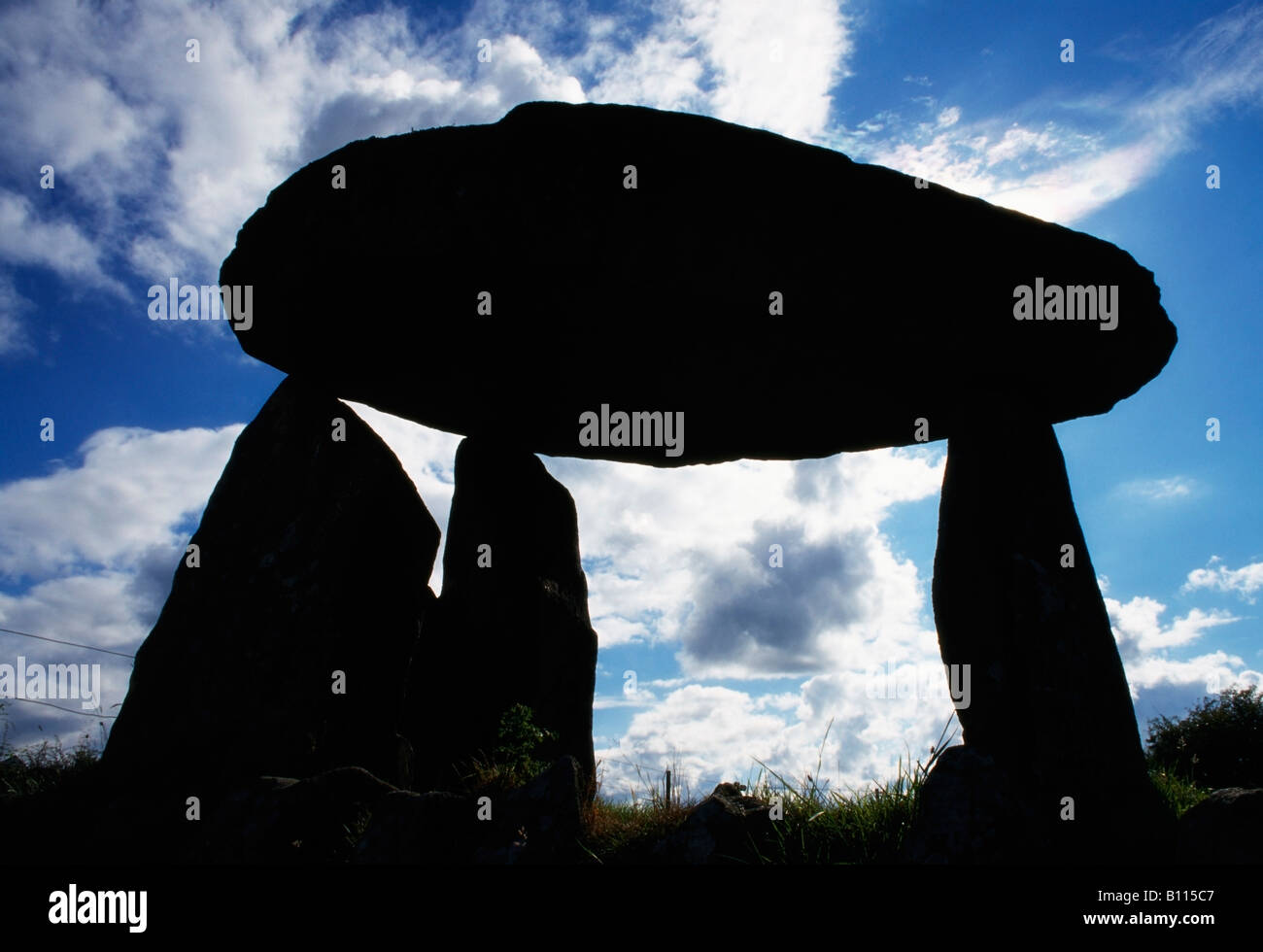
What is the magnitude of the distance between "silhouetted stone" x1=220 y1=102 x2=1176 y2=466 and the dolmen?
0.09 ft

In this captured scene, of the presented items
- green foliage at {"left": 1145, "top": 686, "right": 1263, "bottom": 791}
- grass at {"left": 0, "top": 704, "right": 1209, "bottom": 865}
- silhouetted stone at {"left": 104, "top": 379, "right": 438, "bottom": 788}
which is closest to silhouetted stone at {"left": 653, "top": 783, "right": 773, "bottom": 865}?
grass at {"left": 0, "top": 704, "right": 1209, "bottom": 865}

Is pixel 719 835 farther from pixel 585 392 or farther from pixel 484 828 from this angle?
pixel 585 392

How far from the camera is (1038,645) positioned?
815cm

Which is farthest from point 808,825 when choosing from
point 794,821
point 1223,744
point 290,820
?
point 1223,744

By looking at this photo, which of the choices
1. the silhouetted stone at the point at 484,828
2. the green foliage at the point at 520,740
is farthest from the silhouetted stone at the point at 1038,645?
the green foliage at the point at 520,740

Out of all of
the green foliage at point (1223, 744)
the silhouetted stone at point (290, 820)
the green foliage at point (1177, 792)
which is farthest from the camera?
the green foliage at point (1223, 744)

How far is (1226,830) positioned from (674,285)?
5646 millimetres

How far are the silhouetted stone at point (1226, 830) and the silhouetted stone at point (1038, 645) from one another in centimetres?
123

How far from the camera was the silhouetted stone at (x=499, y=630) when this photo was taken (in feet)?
31.6

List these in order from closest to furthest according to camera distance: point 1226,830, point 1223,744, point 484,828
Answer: point 1226,830 → point 484,828 → point 1223,744

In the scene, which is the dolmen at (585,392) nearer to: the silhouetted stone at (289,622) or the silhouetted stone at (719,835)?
the silhouetted stone at (289,622)

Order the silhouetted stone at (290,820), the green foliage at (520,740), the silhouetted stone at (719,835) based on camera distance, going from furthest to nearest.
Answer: the green foliage at (520,740) → the silhouetted stone at (290,820) → the silhouetted stone at (719,835)

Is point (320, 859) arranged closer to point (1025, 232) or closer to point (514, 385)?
point (514, 385)
